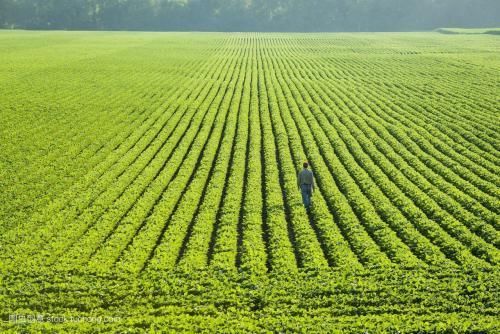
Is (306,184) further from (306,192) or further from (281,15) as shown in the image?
(281,15)

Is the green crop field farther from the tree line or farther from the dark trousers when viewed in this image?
the tree line

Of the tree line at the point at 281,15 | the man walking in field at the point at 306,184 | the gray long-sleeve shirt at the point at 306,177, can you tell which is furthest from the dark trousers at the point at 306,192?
the tree line at the point at 281,15

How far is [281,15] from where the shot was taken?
17162cm

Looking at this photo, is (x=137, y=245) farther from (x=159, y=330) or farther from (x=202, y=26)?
(x=202, y=26)

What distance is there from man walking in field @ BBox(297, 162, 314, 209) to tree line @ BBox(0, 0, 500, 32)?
156446 millimetres

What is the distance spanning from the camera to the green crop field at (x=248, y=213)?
11.8 metres

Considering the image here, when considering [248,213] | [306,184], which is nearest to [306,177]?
[306,184]

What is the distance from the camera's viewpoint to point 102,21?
168 m

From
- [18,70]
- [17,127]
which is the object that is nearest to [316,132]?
[17,127]

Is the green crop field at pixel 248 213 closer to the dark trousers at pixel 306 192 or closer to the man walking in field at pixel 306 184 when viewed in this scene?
the dark trousers at pixel 306 192

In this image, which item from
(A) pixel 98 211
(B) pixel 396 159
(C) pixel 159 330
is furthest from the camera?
(B) pixel 396 159

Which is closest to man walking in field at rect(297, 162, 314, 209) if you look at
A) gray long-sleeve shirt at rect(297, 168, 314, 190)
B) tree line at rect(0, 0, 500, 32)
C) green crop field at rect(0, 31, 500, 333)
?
gray long-sleeve shirt at rect(297, 168, 314, 190)

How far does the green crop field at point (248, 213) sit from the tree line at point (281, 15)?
13849 centimetres

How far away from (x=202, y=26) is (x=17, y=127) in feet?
491
